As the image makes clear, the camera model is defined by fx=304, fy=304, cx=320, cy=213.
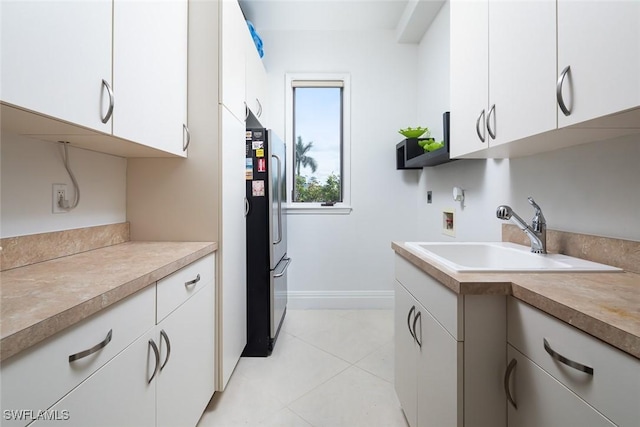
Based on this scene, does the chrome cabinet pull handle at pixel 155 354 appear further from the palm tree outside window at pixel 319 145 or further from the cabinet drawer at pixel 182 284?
the palm tree outside window at pixel 319 145

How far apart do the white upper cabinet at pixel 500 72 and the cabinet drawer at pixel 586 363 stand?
1.94 feet

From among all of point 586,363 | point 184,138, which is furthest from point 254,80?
point 586,363

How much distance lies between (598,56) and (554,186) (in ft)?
2.32

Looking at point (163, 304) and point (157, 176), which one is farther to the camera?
point (157, 176)

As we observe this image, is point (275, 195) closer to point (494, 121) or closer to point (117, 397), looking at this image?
point (494, 121)

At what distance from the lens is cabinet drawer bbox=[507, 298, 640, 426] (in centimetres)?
53

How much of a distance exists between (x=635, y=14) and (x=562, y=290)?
2.14ft

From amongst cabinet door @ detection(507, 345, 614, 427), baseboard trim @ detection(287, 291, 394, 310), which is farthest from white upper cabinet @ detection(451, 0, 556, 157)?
baseboard trim @ detection(287, 291, 394, 310)

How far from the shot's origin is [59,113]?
2.78 ft

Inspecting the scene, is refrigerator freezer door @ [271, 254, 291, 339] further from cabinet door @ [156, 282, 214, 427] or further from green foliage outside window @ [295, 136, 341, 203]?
green foliage outside window @ [295, 136, 341, 203]

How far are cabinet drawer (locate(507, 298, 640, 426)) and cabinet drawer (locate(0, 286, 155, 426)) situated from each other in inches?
42.3

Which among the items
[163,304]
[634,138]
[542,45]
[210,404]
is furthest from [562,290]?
[210,404]

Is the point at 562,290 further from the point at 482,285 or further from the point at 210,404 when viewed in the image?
the point at 210,404

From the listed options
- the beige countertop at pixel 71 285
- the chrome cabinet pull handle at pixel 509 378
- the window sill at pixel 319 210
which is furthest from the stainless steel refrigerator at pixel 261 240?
the chrome cabinet pull handle at pixel 509 378
